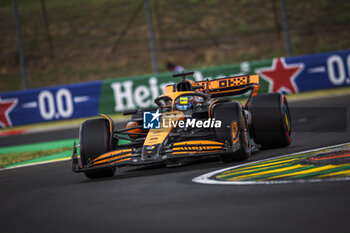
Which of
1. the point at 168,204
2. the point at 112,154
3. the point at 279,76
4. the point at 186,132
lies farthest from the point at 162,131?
the point at 279,76

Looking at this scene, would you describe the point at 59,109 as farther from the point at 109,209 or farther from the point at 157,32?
the point at 157,32

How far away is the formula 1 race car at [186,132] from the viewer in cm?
862

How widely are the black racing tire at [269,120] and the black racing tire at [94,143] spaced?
2.50 m

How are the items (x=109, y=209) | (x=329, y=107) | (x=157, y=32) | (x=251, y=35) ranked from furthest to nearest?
1. (x=157, y=32)
2. (x=251, y=35)
3. (x=329, y=107)
4. (x=109, y=209)

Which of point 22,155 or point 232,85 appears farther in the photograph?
point 22,155

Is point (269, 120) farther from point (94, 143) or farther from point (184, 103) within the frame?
point (94, 143)

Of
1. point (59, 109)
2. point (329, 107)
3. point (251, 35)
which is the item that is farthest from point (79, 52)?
point (329, 107)

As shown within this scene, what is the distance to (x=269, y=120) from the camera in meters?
10.3

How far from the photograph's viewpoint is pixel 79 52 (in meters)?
52.2

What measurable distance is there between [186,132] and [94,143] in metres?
1.39

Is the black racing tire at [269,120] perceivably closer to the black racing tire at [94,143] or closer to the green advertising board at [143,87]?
the black racing tire at [94,143]

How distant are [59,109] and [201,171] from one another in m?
15.2

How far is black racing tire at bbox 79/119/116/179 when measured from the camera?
9.12 metres

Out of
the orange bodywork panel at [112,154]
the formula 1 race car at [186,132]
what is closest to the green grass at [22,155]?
the formula 1 race car at [186,132]
